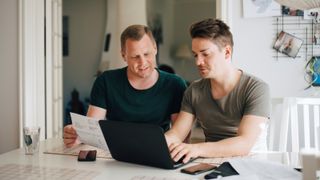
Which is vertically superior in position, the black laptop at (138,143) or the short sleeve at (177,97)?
the short sleeve at (177,97)

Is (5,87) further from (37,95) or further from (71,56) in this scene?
(71,56)

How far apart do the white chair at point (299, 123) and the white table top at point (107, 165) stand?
2.44 ft

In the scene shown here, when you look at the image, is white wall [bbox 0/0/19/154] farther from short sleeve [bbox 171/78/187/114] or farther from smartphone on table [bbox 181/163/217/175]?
smartphone on table [bbox 181/163/217/175]

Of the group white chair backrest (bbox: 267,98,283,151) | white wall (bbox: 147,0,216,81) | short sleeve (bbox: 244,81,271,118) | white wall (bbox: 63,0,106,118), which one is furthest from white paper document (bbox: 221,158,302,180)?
white wall (bbox: 63,0,106,118)

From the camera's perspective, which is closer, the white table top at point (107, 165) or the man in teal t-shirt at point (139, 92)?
the white table top at point (107, 165)

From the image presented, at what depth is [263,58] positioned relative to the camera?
2523 mm

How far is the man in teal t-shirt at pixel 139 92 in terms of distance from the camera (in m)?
1.88

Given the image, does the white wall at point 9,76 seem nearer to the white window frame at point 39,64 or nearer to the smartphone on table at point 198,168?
the white window frame at point 39,64

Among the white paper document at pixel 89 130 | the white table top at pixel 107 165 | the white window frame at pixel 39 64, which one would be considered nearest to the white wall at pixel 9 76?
the white window frame at pixel 39 64

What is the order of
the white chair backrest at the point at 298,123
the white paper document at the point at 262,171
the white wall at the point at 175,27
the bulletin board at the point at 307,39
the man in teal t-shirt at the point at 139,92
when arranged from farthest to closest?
1. the white wall at the point at 175,27
2. the bulletin board at the point at 307,39
3. the white chair backrest at the point at 298,123
4. the man in teal t-shirt at the point at 139,92
5. the white paper document at the point at 262,171

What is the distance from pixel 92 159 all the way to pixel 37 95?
177 centimetres

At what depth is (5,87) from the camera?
2.97 m

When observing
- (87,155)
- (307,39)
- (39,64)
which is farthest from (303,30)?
(39,64)

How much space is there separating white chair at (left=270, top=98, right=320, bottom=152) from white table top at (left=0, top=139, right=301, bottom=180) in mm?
742
